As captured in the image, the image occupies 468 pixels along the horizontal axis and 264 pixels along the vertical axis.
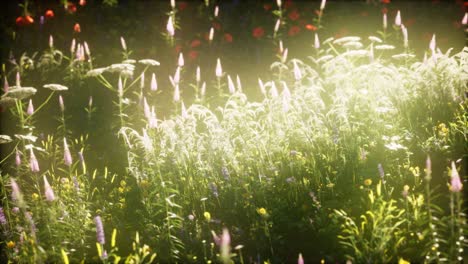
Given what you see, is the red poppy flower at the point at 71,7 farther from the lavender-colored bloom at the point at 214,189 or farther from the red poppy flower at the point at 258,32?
the lavender-colored bloom at the point at 214,189

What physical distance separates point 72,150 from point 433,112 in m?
3.84

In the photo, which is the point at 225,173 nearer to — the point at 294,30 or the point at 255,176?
the point at 255,176

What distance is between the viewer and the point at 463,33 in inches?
259

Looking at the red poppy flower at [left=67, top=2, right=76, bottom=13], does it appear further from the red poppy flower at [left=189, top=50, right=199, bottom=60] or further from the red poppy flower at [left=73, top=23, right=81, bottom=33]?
the red poppy flower at [left=189, top=50, right=199, bottom=60]

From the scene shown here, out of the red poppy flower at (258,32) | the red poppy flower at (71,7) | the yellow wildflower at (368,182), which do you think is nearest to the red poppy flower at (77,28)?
the red poppy flower at (71,7)

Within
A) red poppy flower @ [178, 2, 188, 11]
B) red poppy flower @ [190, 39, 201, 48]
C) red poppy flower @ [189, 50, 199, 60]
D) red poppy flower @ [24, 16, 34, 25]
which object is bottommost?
red poppy flower @ [189, 50, 199, 60]

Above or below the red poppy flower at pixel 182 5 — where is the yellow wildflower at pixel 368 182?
below

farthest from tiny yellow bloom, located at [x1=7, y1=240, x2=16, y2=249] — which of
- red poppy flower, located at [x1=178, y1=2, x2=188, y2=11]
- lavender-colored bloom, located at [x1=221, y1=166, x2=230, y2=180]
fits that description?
red poppy flower, located at [x1=178, y1=2, x2=188, y2=11]

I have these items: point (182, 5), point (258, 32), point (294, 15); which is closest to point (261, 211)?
point (258, 32)

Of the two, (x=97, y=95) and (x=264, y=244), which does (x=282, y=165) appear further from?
(x=97, y=95)

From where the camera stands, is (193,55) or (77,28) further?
(193,55)

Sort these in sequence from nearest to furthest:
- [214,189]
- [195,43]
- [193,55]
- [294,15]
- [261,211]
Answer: [261,211] < [214,189] < [193,55] < [195,43] < [294,15]

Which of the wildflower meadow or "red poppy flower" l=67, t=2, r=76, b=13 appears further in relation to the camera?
"red poppy flower" l=67, t=2, r=76, b=13

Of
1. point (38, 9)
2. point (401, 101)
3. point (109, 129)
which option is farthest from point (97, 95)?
point (401, 101)
